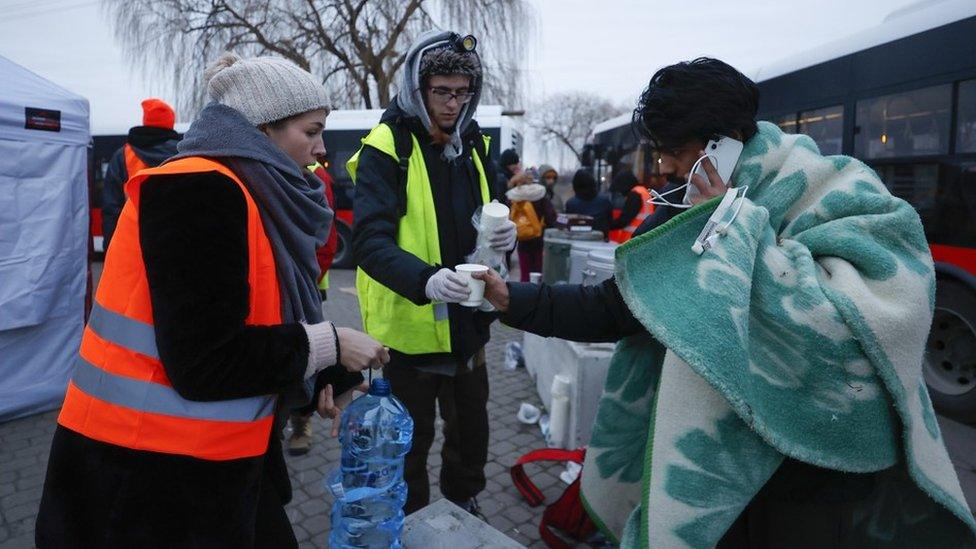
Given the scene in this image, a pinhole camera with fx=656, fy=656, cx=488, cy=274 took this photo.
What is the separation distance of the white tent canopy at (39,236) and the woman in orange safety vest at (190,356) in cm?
392

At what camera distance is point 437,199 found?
2629mm

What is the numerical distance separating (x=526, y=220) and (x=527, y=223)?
40mm

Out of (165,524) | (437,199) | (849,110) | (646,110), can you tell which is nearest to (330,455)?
(437,199)

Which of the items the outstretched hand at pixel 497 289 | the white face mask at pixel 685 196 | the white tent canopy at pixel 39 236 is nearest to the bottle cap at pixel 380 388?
the outstretched hand at pixel 497 289

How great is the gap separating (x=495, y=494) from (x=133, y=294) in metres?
2.73

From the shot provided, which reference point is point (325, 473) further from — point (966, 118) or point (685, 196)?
point (966, 118)

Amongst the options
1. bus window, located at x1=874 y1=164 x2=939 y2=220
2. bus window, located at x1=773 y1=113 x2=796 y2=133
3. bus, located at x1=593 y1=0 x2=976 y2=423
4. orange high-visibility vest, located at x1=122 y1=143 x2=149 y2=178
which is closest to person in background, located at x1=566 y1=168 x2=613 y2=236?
bus window, located at x1=773 y1=113 x2=796 y2=133

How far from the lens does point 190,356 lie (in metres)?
1.40

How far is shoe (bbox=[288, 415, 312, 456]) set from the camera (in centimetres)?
424

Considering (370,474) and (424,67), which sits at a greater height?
(424,67)

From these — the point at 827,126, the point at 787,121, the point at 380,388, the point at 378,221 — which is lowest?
the point at 380,388

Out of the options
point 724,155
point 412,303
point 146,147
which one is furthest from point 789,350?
point 146,147

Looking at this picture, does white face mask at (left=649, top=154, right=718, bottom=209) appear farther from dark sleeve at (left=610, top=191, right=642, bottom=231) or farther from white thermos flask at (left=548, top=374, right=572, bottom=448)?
dark sleeve at (left=610, top=191, right=642, bottom=231)

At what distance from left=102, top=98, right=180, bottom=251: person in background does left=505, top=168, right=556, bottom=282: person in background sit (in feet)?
13.3
